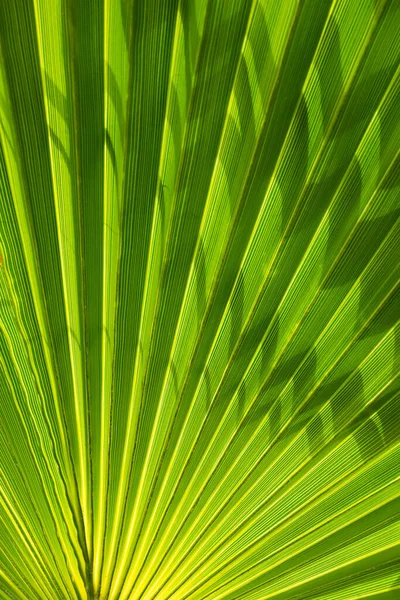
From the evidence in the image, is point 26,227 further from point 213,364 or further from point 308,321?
point 308,321

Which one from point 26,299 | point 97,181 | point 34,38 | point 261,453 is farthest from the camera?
point 261,453

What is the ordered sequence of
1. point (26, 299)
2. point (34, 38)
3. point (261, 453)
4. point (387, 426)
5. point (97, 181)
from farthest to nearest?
point (261, 453), point (387, 426), point (26, 299), point (97, 181), point (34, 38)

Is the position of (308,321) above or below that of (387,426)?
above

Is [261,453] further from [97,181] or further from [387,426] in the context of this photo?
[97,181]

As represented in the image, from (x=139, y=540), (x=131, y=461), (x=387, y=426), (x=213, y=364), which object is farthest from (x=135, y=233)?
(x=139, y=540)

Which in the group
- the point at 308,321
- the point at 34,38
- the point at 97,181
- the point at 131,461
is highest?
the point at 34,38

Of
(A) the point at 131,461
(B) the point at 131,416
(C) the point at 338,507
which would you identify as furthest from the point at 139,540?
(C) the point at 338,507

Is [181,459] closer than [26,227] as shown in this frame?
No
